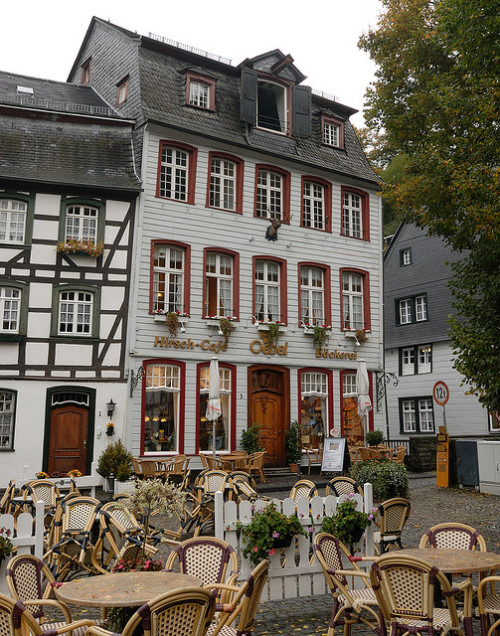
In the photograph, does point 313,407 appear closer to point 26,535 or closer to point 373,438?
point 373,438

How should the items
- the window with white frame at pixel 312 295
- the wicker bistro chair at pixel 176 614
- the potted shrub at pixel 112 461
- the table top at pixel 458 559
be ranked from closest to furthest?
the wicker bistro chair at pixel 176 614, the table top at pixel 458 559, the potted shrub at pixel 112 461, the window with white frame at pixel 312 295

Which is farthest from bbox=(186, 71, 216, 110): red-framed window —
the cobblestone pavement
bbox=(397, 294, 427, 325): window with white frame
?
bbox=(397, 294, 427, 325): window with white frame

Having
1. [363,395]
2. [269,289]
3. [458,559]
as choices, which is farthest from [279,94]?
[458,559]

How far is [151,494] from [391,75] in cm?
1786

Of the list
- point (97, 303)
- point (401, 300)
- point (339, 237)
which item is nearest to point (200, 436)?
point (97, 303)

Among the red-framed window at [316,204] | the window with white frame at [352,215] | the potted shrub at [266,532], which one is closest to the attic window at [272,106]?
the red-framed window at [316,204]

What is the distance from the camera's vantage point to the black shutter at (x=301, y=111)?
898 inches

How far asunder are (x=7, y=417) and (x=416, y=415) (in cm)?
1942

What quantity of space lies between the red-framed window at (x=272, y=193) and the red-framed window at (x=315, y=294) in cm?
190

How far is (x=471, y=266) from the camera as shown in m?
17.3

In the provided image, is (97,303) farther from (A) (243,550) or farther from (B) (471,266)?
(A) (243,550)

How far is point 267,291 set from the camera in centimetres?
2112

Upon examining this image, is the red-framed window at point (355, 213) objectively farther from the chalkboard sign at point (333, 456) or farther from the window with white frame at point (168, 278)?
the chalkboard sign at point (333, 456)

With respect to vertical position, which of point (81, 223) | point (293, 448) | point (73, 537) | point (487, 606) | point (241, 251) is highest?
point (81, 223)
